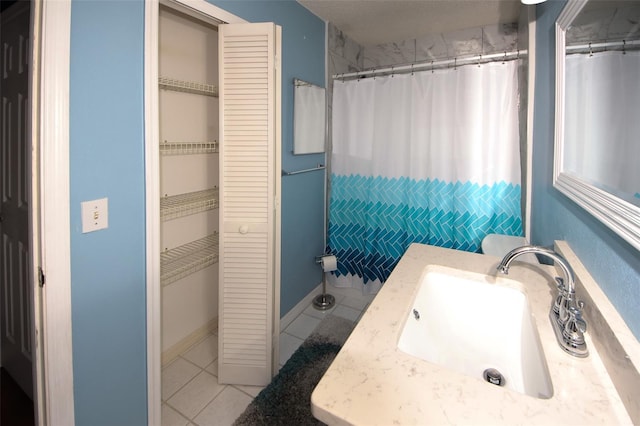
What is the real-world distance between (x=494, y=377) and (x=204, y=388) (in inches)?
59.4

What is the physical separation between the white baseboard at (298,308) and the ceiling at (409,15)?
7.28 ft

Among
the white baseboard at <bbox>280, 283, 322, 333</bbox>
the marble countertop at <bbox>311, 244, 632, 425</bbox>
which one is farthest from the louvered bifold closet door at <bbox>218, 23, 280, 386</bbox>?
the marble countertop at <bbox>311, 244, 632, 425</bbox>

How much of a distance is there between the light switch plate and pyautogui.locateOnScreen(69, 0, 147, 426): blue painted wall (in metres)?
0.02

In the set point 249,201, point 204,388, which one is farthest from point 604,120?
point 204,388

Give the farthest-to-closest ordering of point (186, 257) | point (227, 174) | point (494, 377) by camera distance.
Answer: point (186, 257) < point (227, 174) < point (494, 377)

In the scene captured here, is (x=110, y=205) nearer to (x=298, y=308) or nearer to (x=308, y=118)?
(x=308, y=118)

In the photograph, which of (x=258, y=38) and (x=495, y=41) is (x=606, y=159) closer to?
(x=258, y=38)

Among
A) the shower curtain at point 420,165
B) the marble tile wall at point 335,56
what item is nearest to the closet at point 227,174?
the marble tile wall at point 335,56

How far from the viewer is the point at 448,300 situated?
1193 millimetres

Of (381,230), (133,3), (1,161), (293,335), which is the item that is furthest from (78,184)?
(381,230)

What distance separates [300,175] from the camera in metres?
2.36

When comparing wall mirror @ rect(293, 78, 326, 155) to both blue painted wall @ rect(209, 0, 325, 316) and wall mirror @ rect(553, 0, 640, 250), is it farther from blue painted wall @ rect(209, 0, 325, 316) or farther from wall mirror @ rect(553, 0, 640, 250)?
wall mirror @ rect(553, 0, 640, 250)

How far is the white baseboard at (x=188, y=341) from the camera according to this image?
6.46 feet

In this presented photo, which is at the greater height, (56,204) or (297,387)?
(56,204)
